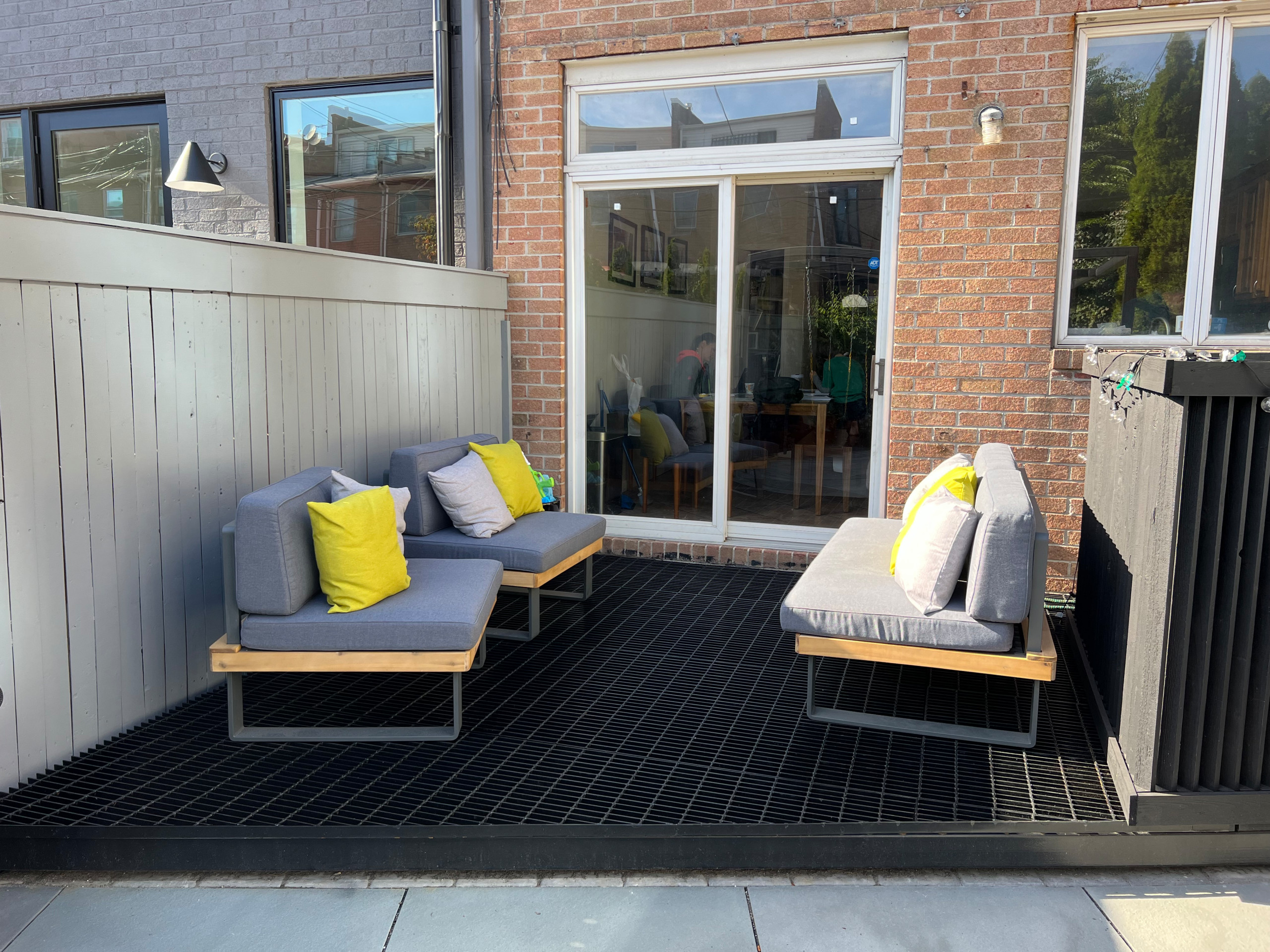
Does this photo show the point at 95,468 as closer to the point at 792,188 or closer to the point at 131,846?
the point at 131,846

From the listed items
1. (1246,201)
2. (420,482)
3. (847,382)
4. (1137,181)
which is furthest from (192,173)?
(1246,201)

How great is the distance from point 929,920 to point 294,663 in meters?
2.00

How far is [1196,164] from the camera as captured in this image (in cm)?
450

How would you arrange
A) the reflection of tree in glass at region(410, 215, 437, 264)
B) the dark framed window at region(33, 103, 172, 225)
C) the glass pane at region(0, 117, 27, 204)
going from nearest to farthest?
1. the reflection of tree in glass at region(410, 215, 437, 264)
2. the dark framed window at region(33, 103, 172, 225)
3. the glass pane at region(0, 117, 27, 204)

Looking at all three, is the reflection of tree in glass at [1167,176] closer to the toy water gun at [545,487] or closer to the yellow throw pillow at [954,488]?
the yellow throw pillow at [954,488]

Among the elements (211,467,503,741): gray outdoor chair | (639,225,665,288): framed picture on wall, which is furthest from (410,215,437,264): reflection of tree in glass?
(211,467,503,741): gray outdoor chair

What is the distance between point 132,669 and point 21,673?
44 cm

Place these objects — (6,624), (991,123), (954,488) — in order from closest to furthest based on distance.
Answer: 1. (6,624)
2. (954,488)
3. (991,123)

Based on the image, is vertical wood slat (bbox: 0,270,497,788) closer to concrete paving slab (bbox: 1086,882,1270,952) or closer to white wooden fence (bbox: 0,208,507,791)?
white wooden fence (bbox: 0,208,507,791)

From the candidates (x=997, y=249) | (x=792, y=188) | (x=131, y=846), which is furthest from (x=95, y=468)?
(x=997, y=249)

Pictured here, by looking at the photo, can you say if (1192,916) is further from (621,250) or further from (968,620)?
(621,250)

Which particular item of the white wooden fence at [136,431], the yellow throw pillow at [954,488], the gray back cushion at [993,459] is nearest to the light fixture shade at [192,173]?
the white wooden fence at [136,431]

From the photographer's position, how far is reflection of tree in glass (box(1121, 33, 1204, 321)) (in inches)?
176

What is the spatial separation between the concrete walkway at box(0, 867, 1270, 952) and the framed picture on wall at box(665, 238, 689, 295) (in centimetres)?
359
